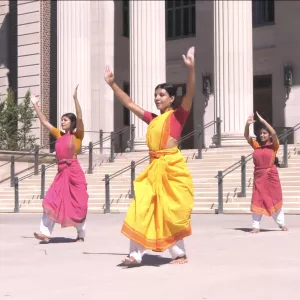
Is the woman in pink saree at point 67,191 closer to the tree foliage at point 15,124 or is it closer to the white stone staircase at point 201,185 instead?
the white stone staircase at point 201,185

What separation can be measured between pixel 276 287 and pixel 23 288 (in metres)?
1.99

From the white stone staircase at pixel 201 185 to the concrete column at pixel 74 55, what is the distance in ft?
11.1

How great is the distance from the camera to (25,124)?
87.8ft

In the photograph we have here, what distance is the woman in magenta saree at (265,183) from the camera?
9828mm

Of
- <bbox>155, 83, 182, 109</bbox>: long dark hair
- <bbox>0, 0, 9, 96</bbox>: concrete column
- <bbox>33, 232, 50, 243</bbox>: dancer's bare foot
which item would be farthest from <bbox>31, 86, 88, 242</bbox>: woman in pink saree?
<bbox>0, 0, 9, 96</bbox>: concrete column

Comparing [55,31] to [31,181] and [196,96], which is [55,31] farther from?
[31,181]

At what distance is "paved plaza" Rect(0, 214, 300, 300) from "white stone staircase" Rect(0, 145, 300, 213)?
509cm

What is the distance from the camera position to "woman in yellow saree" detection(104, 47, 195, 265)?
21.0 feet

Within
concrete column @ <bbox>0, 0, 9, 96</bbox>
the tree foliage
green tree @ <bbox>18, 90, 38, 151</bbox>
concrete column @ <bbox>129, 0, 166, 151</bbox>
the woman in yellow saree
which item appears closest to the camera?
the woman in yellow saree

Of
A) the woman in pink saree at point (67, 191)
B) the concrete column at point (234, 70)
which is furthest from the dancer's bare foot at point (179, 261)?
the concrete column at point (234, 70)

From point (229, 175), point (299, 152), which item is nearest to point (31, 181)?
point (229, 175)

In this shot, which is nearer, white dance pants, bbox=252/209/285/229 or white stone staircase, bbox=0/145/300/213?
white dance pants, bbox=252/209/285/229

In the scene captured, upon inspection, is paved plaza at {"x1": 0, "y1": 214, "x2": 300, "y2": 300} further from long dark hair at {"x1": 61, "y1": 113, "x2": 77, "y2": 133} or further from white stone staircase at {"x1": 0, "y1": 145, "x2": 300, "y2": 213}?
white stone staircase at {"x1": 0, "y1": 145, "x2": 300, "y2": 213}

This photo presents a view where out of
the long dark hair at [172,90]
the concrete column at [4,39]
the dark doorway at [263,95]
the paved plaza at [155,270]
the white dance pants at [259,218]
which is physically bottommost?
the paved plaza at [155,270]
